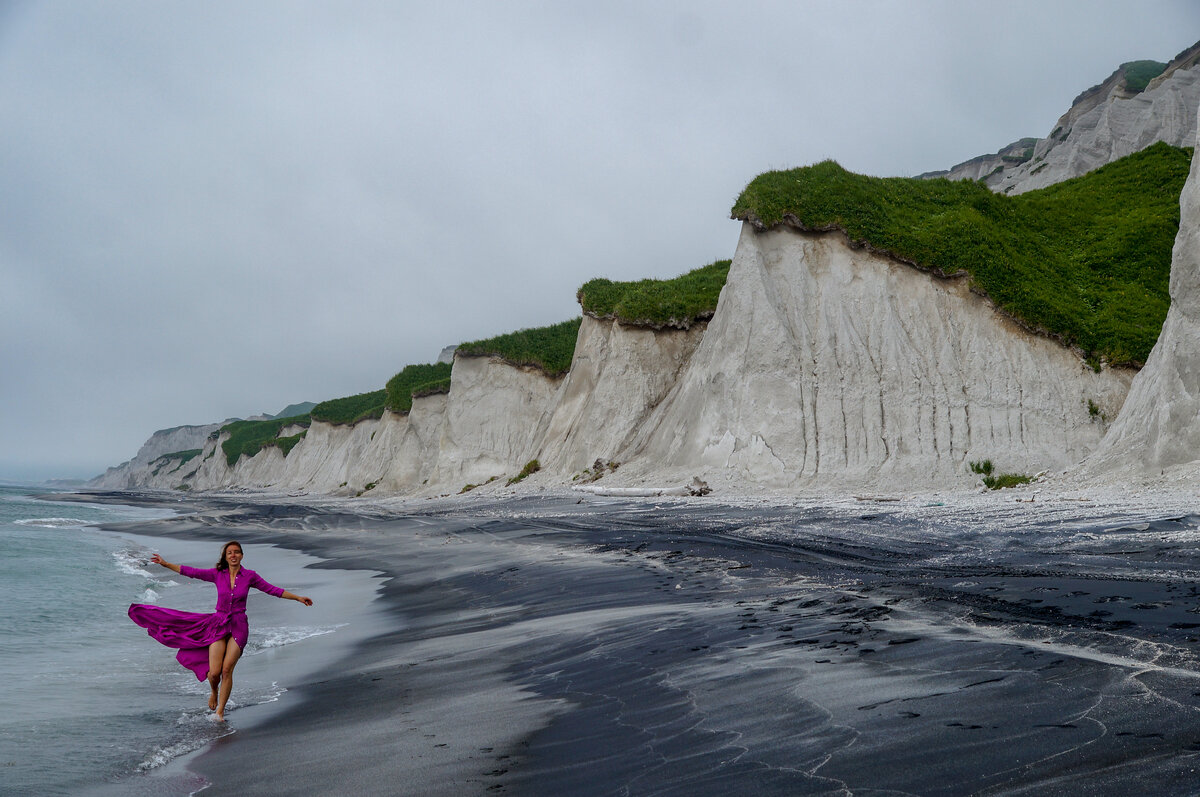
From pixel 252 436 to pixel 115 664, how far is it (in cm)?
9871

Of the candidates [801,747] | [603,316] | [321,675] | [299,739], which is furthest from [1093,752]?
[603,316]

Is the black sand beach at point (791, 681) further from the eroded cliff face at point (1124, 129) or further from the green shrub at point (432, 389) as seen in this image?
the eroded cliff face at point (1124, 129)

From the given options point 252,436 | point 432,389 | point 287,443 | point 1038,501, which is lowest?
point 1038,501

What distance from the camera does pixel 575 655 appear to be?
6465 millimetres

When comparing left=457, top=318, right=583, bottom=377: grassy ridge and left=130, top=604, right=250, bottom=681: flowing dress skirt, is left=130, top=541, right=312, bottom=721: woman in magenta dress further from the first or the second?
left=457, top=318, right=583, bottom=377: grassy ridge

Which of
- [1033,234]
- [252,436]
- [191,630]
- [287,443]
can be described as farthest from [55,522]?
[252,436]

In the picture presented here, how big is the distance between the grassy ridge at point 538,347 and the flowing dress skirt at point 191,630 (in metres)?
36.6

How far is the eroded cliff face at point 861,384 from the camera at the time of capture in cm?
2156

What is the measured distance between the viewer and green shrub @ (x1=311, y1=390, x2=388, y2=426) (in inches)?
2827

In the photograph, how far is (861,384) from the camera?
23.5 meters

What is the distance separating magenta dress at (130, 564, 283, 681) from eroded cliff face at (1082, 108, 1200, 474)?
14.8 metres

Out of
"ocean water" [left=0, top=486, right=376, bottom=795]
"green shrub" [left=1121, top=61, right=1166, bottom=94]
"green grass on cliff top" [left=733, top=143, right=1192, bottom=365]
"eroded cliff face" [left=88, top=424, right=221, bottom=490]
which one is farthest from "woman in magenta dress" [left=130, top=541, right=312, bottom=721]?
"eroded cliff face" [left=88, top=424, right=221, bottom=490]

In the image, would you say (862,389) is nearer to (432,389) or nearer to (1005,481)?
(1005,481)

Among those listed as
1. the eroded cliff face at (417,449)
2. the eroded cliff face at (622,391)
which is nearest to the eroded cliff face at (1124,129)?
the eroded cliff face at (622,391)
